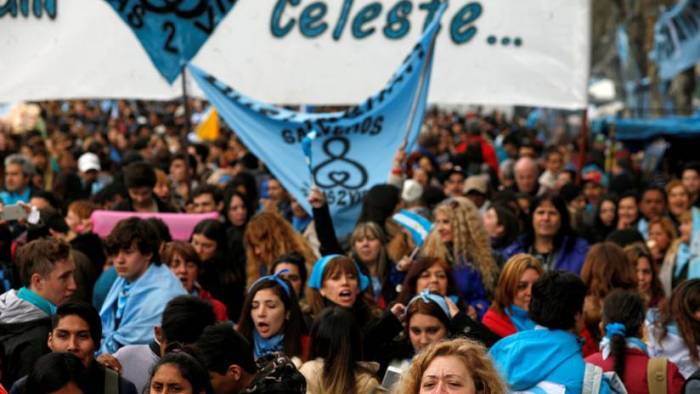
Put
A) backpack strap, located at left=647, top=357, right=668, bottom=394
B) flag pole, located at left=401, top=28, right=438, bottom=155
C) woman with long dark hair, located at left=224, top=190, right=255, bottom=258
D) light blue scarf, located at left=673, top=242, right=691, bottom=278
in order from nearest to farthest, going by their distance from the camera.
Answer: backpack strap, located at left=647, top=357, right=668, bottom=394 < light blue scarf, located at left=673, top=242, right=691, bottom=278 < woman with long dark hair, located at left=224, top=190, right=255, bottom=258 < flag pole, located at left=401, top=28, right=438, bottom=155

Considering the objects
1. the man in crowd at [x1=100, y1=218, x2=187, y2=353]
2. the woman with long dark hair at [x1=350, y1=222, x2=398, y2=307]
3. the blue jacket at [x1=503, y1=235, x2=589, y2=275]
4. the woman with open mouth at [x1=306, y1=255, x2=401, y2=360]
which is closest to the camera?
the man in crowd at [x1=100, y1=218, x2=187, y2=353]

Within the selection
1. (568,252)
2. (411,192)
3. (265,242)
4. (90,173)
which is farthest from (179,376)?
(90,173)

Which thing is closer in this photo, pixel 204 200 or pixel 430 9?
pixel 204 200

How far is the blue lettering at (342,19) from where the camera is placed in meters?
12.2

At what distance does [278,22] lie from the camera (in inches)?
483

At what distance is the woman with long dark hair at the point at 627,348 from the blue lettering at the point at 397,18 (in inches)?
235

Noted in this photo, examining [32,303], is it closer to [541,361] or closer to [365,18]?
[541,361]

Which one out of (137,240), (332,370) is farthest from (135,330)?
(332,370)

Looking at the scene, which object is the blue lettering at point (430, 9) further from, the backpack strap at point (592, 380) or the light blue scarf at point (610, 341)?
the backpack strap at point (592, 380)

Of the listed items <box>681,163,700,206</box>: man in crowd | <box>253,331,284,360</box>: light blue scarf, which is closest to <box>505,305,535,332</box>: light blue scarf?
<box>253,331,284,360</box>: light blue scarf

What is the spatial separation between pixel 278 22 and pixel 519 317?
544 centimetres

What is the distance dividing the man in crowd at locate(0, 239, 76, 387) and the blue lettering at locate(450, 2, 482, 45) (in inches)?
236

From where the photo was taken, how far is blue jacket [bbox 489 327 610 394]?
5855 millimetres

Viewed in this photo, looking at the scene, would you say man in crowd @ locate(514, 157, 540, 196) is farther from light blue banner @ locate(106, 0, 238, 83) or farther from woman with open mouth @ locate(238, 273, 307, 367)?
woman with open mouth @ locate(238, 273, 307, 367)
